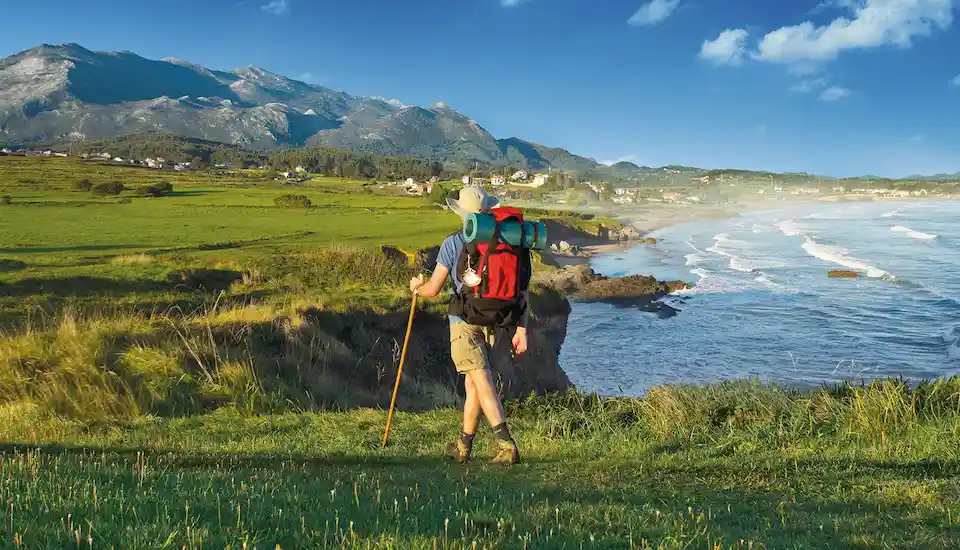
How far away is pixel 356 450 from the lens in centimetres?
651

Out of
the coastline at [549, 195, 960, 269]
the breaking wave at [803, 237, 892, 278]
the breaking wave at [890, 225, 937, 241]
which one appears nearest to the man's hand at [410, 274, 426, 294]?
the breaking wave at [803, 237, 892, 278]

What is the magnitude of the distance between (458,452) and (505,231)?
213 cm

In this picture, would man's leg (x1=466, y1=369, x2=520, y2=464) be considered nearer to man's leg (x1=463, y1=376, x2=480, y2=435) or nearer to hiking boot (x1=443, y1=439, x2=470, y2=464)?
man's leg (x1=463, y1=376, x2=480, y2=435)

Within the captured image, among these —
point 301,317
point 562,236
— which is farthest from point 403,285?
point 562,236

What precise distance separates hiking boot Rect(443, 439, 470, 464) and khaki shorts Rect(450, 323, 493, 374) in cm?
72

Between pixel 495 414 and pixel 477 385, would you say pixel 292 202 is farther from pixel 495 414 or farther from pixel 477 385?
pixel 495 414

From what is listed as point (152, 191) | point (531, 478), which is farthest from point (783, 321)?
point (152, 191)

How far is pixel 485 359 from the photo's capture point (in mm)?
6164

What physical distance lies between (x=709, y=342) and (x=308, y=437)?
27.2 meters

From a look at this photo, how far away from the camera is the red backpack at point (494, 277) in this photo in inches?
229

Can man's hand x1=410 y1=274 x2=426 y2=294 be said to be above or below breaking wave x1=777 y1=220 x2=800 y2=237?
above

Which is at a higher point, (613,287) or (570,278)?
(570,278)

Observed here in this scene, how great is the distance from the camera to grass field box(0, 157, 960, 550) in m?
3.50

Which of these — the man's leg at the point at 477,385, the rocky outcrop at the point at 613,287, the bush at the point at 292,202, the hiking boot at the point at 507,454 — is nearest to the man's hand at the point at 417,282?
the man's leg at the point at 477,385
